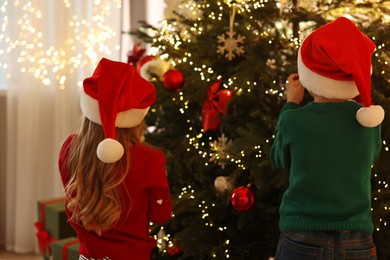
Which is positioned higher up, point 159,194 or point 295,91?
point 295,91

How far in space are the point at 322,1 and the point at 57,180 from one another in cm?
222

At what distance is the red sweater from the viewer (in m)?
1.88

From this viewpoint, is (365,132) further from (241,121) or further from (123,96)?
(241,121)

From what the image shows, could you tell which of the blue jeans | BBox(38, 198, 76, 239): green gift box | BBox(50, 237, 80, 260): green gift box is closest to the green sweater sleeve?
the blue jeans

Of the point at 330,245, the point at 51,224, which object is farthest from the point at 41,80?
the point at 330,245

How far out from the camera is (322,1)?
7.98 feet

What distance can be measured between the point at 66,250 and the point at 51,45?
1.49 m

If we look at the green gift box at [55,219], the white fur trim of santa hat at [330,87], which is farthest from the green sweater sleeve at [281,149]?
the green gift box at [55,219]

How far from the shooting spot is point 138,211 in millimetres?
1916

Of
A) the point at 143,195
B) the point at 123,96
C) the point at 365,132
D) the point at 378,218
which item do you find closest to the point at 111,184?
the point at 143,195

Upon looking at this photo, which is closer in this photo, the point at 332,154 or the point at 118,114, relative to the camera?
the point at 332,154

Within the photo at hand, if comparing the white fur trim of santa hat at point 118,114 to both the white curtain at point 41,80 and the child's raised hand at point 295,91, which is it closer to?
the child's raised hand at point 295,91

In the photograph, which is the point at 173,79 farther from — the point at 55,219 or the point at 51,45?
the point at 51,45

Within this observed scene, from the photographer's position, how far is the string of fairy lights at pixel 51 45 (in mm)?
3654
